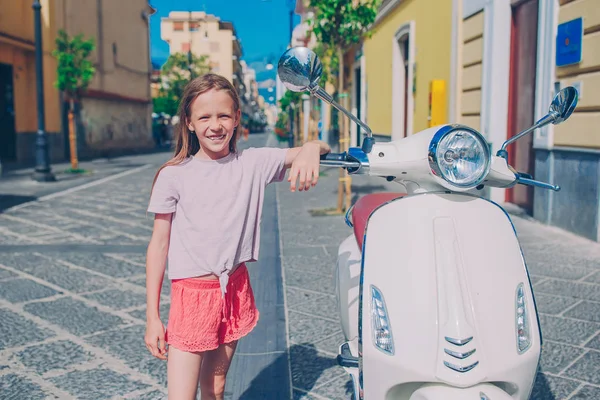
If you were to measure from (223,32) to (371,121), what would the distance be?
203 ft

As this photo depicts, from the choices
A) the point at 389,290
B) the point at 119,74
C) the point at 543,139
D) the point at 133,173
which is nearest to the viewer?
the point at 389,290

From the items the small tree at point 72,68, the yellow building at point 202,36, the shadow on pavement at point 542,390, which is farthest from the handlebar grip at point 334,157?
the yellow building at point 202,36

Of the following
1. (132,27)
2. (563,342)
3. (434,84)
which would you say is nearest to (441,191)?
(563,342)

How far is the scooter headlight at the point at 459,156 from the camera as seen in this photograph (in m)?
1.58

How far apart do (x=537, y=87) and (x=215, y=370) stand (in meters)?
5.40

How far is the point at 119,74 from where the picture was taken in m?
26.3

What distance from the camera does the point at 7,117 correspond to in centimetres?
1817

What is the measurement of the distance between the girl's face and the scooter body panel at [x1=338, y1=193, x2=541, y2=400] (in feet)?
1.85

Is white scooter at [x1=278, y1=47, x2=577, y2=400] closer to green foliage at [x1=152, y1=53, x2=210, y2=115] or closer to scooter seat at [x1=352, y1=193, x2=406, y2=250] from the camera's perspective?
scooter seat at [x1=352, y1=193, x2=406, y2=250]

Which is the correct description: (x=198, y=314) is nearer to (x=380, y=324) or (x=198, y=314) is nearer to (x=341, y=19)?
(x=380, y=324)

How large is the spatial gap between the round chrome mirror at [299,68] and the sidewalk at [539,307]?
1.41m

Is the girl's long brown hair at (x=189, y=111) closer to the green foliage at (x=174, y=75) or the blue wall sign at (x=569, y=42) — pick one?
the blue wall sign at (x=569, y=42)

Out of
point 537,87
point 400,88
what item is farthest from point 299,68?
point 400,88

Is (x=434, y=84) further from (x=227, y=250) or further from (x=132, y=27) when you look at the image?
(x=132, y=27)
